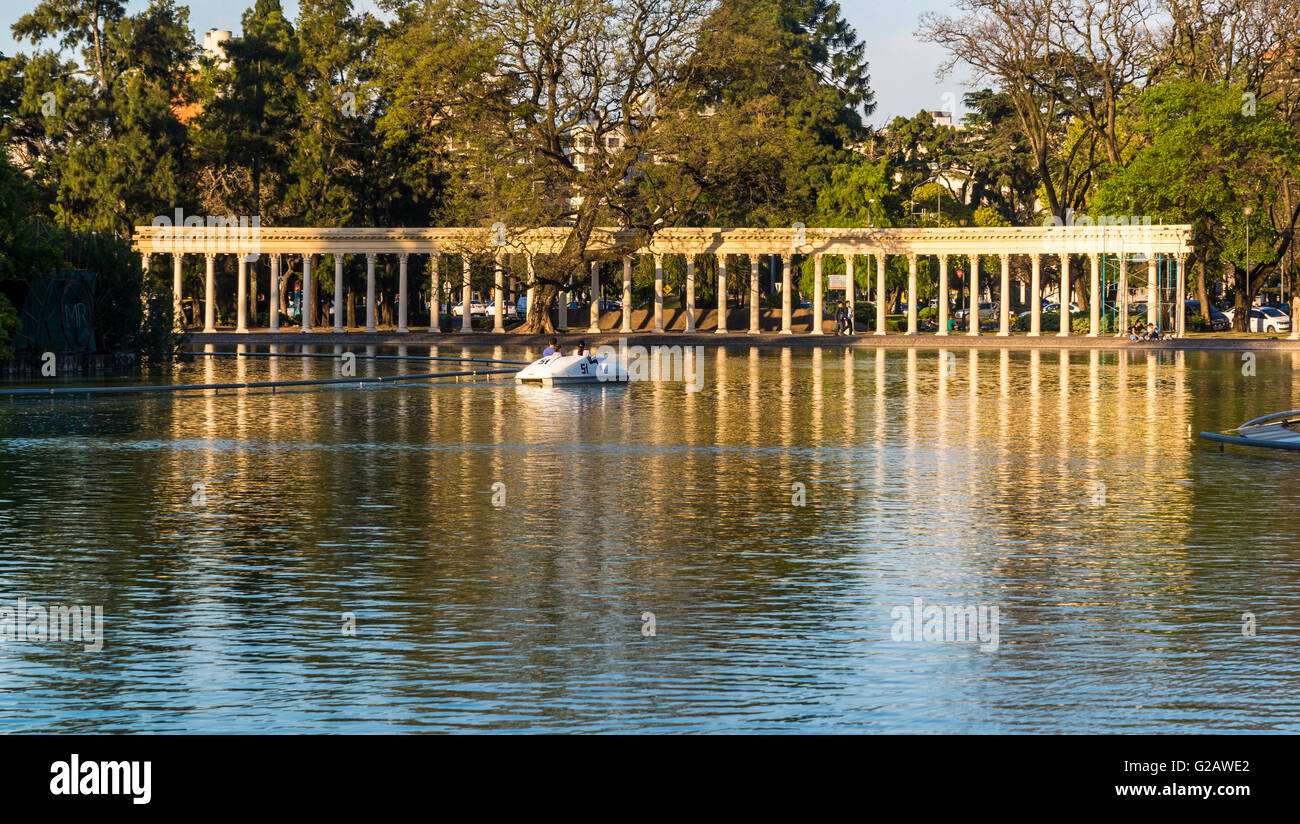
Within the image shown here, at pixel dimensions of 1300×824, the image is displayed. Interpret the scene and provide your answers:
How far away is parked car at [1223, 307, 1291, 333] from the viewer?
99.5 metres

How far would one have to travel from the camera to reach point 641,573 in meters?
15.4

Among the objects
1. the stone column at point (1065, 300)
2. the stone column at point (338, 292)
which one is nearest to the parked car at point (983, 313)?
the stone column at point (1065, 300)

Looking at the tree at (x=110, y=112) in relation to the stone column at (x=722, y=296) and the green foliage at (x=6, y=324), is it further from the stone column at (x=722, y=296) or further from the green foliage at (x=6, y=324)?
the green foliage at (x=6, y=324)

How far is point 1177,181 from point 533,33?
3781 cm

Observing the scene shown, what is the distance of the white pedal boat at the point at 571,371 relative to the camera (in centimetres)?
4825

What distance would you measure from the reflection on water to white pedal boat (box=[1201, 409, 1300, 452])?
2.65 feet

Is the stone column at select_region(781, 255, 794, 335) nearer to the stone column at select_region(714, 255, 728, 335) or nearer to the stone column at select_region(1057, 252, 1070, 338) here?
the stone column at select_region(714, 255, 728, 335)

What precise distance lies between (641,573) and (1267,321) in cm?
9460

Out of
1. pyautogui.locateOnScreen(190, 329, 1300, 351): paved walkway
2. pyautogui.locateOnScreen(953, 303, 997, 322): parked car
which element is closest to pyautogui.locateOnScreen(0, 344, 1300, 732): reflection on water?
pyautogui.locateOnScreen(190, 329, 1300, 351): paved walkway

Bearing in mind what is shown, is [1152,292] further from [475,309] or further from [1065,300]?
[475,309]

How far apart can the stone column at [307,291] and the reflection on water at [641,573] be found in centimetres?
7522

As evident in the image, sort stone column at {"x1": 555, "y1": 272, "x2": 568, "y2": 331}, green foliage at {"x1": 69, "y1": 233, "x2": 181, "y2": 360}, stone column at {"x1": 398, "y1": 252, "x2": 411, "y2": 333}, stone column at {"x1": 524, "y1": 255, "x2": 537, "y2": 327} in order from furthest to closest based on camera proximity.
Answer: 1. stone column at {"x1": 555, "y1": 272, "x2": 568, "y2": 331}
2. stone column at {"x1": 398, "y1": 252, "x2": 411, "y2": 333}
3. stone column at {"x1": 524, "y1": 255, "x2": 537, "y2": 327}
4. green foliage at {"x1": 69, "y1": 233, "x2": 181, "y2": 360}

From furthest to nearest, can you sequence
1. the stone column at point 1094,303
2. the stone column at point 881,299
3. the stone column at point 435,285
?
the stone column at point 881,299 < the stone column at point 435,285 < the stone column at point 1094,303
